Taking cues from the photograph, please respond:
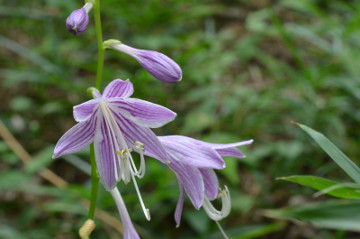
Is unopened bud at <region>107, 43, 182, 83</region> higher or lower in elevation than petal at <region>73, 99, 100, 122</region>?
higher

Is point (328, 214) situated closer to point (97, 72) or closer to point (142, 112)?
point (142, 112)

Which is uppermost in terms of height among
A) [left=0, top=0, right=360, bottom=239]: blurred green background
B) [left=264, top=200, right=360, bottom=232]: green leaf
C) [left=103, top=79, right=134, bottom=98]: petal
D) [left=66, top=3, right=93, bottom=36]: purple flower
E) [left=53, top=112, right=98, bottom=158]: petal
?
[left=66, top=3, right=93, bottom=36]: purple flower

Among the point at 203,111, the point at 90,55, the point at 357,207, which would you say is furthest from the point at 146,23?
the point at 357,207

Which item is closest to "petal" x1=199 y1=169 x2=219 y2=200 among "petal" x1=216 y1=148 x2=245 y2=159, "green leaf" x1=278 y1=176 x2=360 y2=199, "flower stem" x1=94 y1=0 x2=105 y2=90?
"petal" x1=216 y1=148 x2=245 y2=159

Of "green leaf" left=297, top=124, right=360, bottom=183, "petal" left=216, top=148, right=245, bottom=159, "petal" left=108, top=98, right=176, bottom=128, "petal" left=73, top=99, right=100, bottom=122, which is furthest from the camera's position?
"petal" left=216, top=148, right=245, bottom=159

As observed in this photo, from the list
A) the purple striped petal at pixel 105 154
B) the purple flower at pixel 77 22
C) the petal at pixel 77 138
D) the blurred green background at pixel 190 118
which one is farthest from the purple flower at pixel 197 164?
the blurred green background at pixel 190 118

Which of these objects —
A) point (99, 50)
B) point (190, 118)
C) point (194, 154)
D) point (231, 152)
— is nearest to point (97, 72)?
point (99, 50)

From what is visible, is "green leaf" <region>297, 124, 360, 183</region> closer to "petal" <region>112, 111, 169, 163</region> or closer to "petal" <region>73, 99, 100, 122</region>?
"petal" <region>112, 111, 169, 163</region>
